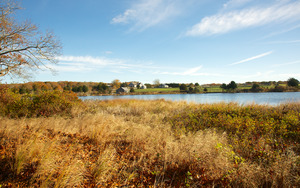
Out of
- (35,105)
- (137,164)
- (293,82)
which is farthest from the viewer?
(293,82)

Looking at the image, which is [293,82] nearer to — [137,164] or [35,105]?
[137,164]

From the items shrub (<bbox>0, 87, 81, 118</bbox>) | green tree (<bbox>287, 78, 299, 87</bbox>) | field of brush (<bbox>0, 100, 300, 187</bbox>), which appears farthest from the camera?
green tree (<bbox>287, 78, 299, 87</bbox>)

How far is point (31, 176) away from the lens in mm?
2740

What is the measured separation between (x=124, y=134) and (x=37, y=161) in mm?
2751

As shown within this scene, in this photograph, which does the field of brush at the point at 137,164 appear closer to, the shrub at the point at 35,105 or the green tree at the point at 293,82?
the shrub at the point at 35,105

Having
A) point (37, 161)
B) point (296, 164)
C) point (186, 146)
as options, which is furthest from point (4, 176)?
point (296, 164)

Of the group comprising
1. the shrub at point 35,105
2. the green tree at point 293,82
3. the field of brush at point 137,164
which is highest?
the green tree at point 293,82

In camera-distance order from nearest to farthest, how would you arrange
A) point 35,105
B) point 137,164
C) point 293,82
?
point 137,164, point 35,105, point 293,82

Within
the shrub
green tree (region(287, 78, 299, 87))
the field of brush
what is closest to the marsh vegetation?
the field of brush

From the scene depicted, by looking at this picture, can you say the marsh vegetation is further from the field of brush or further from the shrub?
the shrub

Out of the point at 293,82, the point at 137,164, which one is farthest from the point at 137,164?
the point at 293,82

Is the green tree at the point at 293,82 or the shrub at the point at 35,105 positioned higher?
the green tree at the point at 293,82

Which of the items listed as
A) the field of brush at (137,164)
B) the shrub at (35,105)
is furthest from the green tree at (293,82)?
the shrub at (35,105)

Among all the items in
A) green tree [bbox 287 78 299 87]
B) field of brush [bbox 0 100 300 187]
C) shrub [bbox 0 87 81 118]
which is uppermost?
green tree [bbox 287 78 299 87]
